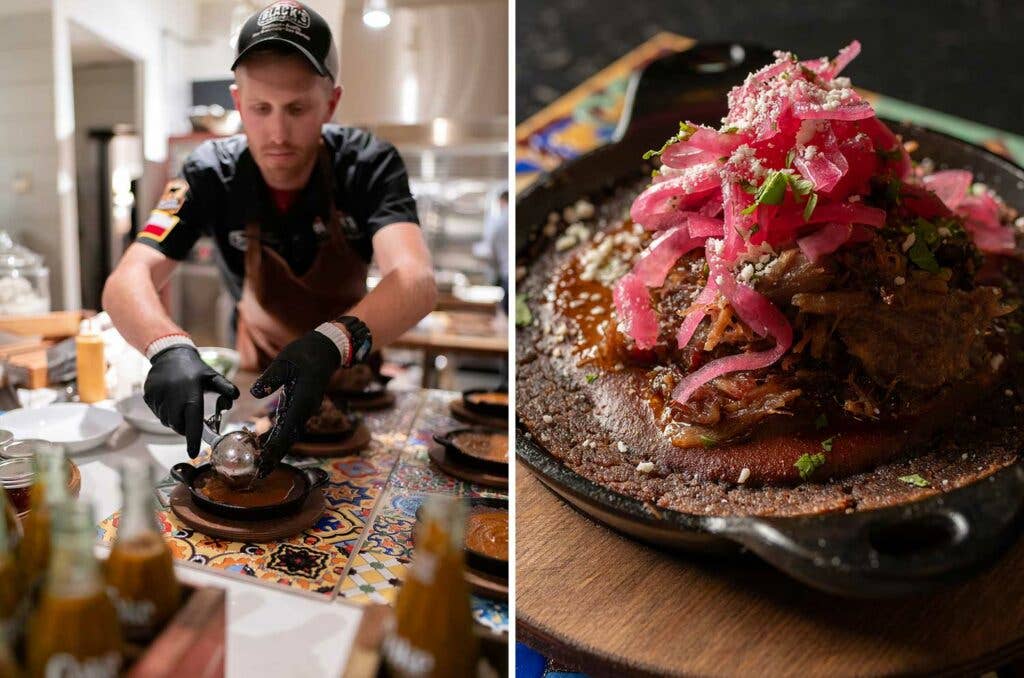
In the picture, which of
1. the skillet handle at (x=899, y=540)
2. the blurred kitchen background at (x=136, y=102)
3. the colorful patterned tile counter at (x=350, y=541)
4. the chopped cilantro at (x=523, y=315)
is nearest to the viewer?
the skillet handle at (x=899, y=540)

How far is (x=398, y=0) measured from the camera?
134cm

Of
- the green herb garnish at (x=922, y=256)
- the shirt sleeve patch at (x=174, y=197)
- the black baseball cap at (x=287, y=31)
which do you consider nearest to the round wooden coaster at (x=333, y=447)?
the shirt sleeve patch at (x=174, y=197)

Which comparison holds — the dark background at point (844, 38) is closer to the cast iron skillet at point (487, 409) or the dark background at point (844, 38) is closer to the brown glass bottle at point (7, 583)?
the cast iron skillet at point (487, 409)

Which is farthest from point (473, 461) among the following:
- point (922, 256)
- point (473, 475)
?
point (922, 256)

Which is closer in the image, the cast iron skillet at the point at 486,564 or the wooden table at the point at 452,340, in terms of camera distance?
the cast iron skillet at the point at 486,564

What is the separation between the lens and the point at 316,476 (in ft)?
4.01

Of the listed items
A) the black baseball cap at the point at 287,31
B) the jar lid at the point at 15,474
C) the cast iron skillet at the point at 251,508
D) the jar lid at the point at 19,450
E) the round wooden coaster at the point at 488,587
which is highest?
the black baseball cap at the point at 287,31

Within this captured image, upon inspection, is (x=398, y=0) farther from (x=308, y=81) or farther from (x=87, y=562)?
(x=87, y=562)

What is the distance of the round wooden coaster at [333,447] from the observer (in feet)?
4.72

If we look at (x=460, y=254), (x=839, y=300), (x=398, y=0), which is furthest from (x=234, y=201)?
(x=460, y=254)

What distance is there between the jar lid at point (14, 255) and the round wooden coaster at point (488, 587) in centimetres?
105

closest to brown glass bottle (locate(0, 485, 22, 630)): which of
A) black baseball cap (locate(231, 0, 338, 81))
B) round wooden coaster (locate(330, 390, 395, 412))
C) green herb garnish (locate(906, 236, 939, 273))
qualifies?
black baseball cap (locate(231, 0, 338, 81))

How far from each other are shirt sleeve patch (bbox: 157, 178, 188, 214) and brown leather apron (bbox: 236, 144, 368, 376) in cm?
11

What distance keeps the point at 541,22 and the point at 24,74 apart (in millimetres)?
2707
